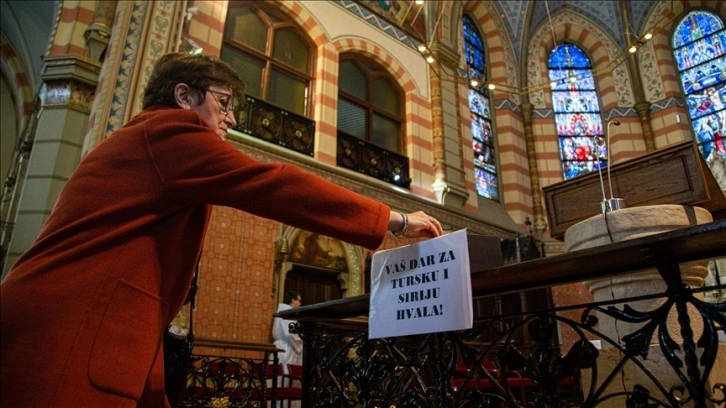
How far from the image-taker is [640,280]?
7.89ft

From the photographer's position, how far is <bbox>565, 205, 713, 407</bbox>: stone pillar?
7.45 feet

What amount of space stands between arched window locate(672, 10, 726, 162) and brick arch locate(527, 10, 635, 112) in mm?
1477

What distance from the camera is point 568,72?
48.6ft

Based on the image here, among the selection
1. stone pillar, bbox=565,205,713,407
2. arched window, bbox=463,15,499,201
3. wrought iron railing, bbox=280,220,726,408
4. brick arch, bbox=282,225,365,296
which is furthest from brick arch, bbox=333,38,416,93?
wrought iron railing, bbox=280,220,726,408

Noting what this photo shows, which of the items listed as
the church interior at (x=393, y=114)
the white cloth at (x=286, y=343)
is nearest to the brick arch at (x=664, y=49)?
the church interior at (x=393, y=114)

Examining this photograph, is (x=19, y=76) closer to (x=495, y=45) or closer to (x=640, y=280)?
(x=495, y=45)

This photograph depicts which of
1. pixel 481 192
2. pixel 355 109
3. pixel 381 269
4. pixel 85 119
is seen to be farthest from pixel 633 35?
pixel 381 269

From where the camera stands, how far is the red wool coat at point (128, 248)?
3.48 feet

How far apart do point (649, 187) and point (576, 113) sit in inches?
479

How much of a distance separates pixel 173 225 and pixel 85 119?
7.27 m

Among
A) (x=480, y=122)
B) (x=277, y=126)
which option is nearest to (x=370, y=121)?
(x=277, y=126)

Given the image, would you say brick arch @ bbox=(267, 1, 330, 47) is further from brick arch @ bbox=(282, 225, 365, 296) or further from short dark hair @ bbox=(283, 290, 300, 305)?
short dark hair @ bbox=(283, 290, 300, 305)

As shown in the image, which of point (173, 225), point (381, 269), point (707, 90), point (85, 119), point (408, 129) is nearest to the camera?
point (173, 225)

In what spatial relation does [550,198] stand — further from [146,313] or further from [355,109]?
[355,109]
